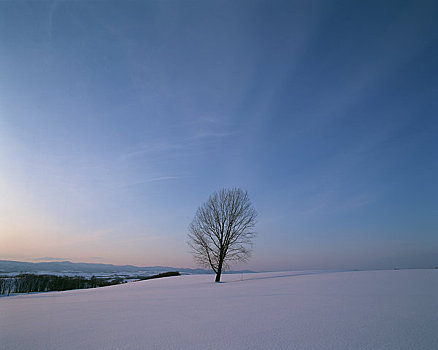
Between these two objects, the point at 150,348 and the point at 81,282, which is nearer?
the point at 150,348

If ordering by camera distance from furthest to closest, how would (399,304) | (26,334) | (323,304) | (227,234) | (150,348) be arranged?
(227,234), (323,304), (399,304), (26,334), (150,348)

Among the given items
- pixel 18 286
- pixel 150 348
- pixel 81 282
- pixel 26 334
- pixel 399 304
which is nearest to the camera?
pixel 150 348

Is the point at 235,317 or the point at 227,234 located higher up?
the point at 227,234

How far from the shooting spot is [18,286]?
40.3 meters

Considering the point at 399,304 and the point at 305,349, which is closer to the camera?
the point at 305,349

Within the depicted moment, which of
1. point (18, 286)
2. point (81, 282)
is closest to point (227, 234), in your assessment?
point (18, 286)

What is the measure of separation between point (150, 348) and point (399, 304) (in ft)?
18.6

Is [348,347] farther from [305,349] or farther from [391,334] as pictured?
[391,334]

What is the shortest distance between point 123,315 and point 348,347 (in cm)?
496

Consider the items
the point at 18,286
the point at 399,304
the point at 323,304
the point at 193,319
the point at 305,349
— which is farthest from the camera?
the point at 18,286

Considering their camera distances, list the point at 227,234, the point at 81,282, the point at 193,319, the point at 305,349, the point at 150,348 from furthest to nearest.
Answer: the point at 81,282
the point at 227,234
the point at 193,319
the point at 150,348
the point at 305,349

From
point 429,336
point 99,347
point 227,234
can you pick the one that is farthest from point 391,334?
point 227,234

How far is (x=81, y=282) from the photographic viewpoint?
52.8m

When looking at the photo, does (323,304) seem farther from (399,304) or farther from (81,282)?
(81,282)
